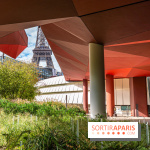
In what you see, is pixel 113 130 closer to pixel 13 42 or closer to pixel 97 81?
pixel 97 81

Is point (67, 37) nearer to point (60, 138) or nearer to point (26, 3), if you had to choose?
point (26, 3)

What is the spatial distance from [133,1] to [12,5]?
156 inches

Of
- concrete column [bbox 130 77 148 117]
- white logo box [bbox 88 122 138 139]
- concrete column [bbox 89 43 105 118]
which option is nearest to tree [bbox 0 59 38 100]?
concrete column [bbox 89 43 105 118]

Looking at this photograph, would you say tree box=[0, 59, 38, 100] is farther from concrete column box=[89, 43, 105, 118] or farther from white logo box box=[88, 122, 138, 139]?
white logo box box=[88, 122, 138, 139]

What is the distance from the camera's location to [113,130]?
2.94m

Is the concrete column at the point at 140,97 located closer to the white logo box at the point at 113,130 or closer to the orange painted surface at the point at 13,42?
the orange painted surface at the point at 13,42

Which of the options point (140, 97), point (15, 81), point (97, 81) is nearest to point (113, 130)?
point (97, 81)

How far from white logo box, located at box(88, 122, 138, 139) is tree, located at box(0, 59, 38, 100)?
714 inches

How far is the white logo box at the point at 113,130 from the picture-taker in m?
2.93

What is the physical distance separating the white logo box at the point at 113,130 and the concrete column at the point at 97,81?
21.2 feet

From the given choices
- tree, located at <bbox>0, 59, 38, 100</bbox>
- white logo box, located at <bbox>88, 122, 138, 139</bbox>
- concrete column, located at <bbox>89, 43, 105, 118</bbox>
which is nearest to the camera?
white logo box, located at <bbox>88, 122, 138, 139</bbox>

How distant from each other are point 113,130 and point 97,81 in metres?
6.73

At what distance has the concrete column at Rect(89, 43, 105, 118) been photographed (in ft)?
31.0

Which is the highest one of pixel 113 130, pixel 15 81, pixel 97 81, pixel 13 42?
pixel 13 42
